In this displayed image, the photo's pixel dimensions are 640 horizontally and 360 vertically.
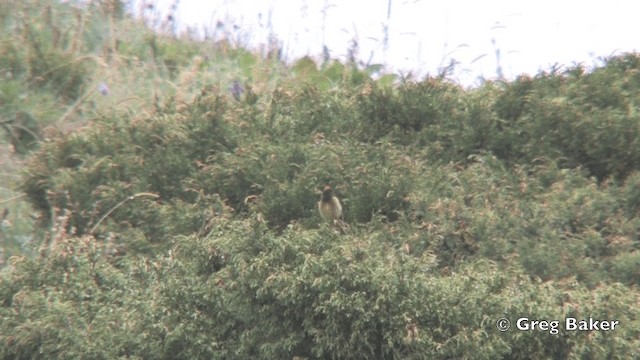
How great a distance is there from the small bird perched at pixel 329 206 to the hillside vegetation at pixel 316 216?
11 centimetres

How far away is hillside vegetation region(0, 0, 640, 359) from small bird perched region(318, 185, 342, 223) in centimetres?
11

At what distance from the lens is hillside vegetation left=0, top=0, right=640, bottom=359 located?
4.73 metres

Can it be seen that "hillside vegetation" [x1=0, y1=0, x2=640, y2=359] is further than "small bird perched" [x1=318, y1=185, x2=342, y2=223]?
No

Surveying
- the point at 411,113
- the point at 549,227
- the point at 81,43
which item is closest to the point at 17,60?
the point at 81,43

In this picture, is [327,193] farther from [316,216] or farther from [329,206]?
[316,216]

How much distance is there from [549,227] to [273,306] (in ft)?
5.89

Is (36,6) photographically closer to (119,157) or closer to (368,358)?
(119,157)

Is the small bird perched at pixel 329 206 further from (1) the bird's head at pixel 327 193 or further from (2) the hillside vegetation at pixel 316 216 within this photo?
(2) the hillside vegetation at pixel 316 216

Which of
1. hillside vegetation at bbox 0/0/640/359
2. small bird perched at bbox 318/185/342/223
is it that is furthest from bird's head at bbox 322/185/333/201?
hillside vegetation at bbox 0/0/640/359

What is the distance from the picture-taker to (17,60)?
29.7 feet

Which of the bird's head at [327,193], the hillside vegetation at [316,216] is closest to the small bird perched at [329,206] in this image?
the bird's head at [327,193]

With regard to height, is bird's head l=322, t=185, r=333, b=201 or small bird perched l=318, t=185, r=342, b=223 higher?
bird's head l=322, t=185, r=333, b=201

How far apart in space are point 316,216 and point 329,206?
153 mm

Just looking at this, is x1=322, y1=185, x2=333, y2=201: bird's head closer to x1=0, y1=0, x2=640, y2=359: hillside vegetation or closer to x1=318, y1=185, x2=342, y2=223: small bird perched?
x1=318, y1=185, x2=342, y2=223: small bird perched
